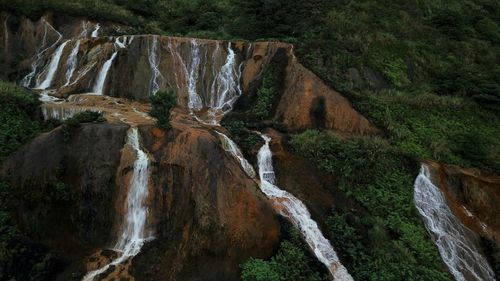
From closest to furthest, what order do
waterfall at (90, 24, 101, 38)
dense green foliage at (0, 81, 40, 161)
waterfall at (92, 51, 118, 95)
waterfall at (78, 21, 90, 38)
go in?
dense green foliage at (0, 81, 40, 161) → waterfall at (92, 51, 118, 95) → waterfall at (78, 21, 90, 38) → waterfall at (90, 24, 101, 38)

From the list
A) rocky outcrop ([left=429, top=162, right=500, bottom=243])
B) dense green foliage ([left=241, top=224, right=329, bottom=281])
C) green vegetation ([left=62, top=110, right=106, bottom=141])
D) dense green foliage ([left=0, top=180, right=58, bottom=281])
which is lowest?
dense green foliage ([left=0, top=180, right=58, bottom=281])

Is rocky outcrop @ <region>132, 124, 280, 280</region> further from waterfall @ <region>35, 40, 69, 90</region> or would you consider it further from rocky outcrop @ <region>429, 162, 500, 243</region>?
waterfall @ <region>35, 40, 69, 90</region>

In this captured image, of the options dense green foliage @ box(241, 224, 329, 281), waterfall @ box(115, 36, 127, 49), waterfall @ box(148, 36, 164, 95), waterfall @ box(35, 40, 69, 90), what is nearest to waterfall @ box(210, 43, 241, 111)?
waterfall @ box(148, 36, 164, 95)

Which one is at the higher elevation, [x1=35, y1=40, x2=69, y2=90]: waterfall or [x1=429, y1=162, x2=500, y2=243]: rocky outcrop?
[x1=35, y1=40, x2=69, y2=90]: waterfall

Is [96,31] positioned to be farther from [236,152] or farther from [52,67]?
[236,152]

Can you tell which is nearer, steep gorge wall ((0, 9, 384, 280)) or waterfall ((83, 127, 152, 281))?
steep gorge wall ((0, 9, 384, 280))

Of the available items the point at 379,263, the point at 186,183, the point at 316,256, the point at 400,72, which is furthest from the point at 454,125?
the point at 186,183

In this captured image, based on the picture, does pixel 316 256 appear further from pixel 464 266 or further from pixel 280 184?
pixel 464 266

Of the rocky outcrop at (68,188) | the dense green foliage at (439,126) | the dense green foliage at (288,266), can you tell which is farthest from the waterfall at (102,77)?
the dense green foliage at (288,266)
